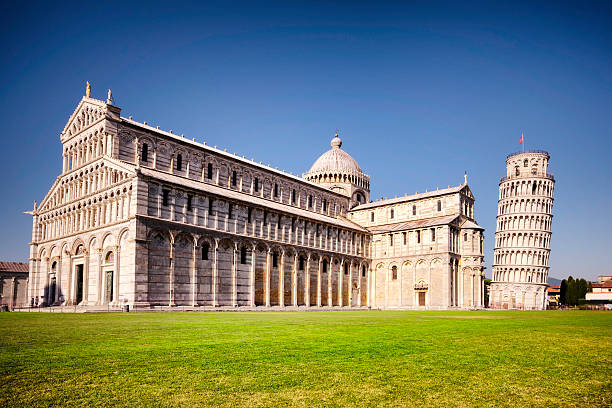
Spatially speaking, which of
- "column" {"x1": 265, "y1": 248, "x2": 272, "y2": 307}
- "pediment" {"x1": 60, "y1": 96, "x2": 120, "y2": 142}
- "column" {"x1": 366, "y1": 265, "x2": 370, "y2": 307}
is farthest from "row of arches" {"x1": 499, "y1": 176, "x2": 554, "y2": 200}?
"pediment" {"x1": 60, "y1": 96, "x2": 120, "y2": 142}

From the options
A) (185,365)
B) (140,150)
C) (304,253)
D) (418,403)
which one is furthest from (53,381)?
(304,253)

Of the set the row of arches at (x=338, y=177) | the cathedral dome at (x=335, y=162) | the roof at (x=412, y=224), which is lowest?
the roof at (x=412, y=224)

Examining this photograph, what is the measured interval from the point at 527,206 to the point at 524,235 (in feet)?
19.3

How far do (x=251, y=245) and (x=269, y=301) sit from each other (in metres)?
6.95

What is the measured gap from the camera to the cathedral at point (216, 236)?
141 feet

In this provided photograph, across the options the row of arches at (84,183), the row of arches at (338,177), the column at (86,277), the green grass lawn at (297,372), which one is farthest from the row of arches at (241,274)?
the green grass lawn at (297,372)

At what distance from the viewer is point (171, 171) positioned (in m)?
52.0

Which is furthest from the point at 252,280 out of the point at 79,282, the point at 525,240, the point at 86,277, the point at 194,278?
the point at 525,240

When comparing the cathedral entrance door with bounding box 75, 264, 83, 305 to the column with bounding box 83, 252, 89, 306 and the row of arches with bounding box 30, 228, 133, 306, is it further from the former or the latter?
the column with bounding box 83, 252, 89, 306

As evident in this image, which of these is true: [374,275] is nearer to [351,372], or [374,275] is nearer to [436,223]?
[436,223]

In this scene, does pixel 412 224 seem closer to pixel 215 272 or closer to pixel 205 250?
pixel 215 272

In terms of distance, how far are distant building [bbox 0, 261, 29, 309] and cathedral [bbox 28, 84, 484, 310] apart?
2059 cm

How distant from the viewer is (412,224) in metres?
71.1

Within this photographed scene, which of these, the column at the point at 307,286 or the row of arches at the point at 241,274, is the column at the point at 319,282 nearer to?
the row of arches at the point at 241,274
